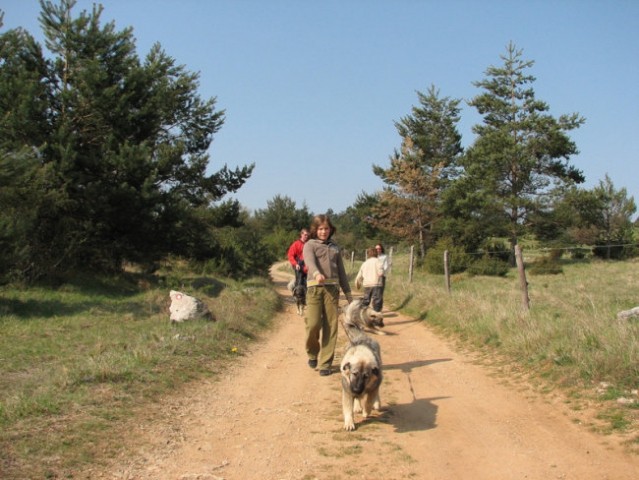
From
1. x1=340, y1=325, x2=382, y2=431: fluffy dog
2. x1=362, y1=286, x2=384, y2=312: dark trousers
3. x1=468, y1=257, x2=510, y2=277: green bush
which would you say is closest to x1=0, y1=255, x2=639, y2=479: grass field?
x1=362, y1=286, x2=384, y2=312: dark trousers

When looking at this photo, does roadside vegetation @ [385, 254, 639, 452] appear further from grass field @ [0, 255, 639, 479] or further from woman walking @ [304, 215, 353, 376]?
woman walking @ [304, 215, 353, 376]

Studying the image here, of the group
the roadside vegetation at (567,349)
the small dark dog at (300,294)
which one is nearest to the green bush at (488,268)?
the roadside vegetation at (567,349)

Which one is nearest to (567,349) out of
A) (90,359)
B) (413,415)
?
(413,415)

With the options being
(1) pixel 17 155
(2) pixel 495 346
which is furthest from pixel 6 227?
(2) pixel 495 346

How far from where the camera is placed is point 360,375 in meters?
4.79

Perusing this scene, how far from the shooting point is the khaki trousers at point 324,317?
269 inches

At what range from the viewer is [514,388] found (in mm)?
6211

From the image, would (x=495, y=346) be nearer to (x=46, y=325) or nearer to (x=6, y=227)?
(x=46, y=325)

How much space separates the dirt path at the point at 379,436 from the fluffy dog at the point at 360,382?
14 cm

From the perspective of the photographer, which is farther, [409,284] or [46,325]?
[409,284]

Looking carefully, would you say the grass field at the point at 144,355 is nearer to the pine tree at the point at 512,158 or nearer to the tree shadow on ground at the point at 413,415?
the tree shadow on ground at the point at 413,415

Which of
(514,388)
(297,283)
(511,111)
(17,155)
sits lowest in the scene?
(514,388)

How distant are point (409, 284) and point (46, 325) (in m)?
11.3

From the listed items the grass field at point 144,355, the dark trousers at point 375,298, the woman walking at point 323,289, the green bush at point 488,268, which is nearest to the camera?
the grass field at point 144,355
